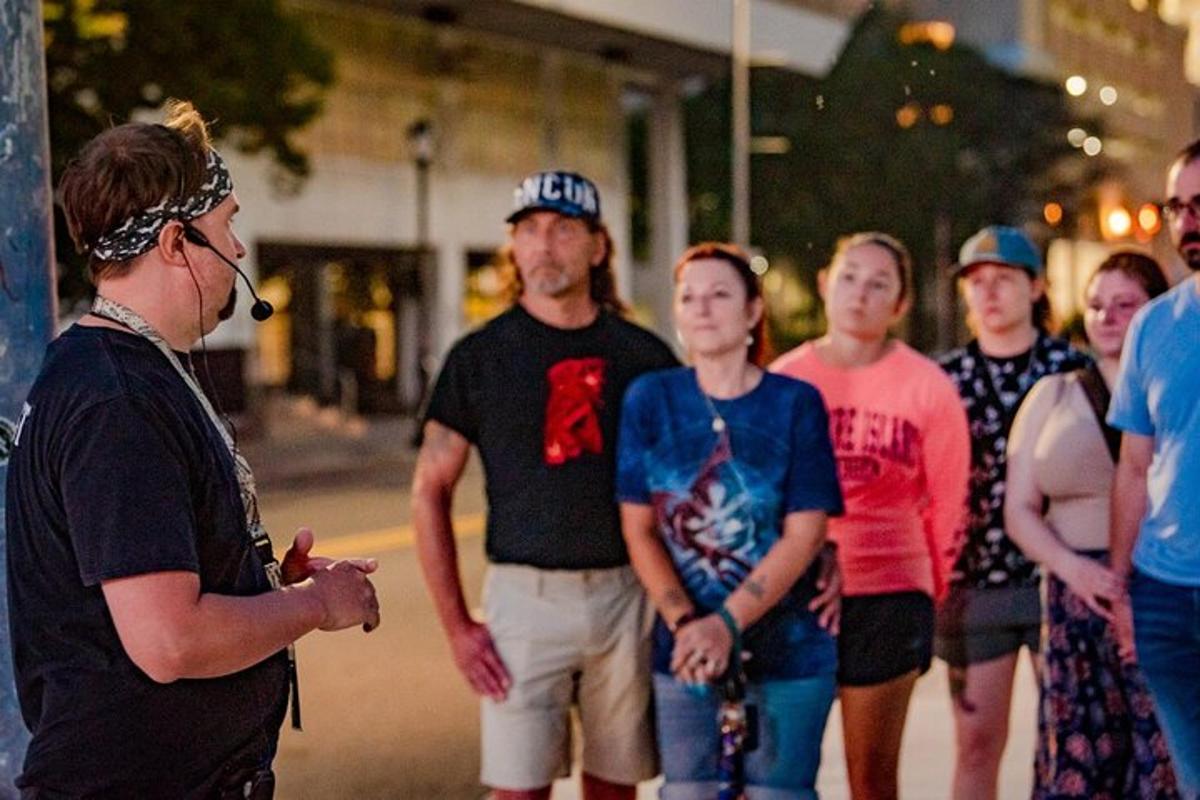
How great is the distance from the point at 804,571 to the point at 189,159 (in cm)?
223

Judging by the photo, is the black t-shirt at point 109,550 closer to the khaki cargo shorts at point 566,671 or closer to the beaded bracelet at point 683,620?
the beaded bracelet at point 683,620

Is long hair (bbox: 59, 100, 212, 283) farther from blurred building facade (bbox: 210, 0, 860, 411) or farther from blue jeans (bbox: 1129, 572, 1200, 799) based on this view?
blurred building facade (bbox: 210, 0, 860, 411)

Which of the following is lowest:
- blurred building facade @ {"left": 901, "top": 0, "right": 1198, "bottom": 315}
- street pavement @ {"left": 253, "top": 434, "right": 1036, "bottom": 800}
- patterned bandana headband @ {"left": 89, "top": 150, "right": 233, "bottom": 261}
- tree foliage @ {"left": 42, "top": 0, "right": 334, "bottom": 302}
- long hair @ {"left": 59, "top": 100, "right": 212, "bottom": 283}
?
street pavement @ {"left": 253, "top": 434, "right": 1036, "bottom": 800}

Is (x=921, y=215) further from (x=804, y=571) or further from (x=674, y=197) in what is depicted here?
(x=804, y=571)

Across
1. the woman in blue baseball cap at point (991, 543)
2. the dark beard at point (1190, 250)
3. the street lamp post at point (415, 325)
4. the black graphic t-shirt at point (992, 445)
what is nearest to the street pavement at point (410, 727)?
the woman in blue baseball cap at point (991, 543)

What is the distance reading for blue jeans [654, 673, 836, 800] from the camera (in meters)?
4.33

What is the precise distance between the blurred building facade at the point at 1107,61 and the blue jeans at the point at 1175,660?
2311 inches

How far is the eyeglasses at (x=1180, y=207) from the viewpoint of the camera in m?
3.82

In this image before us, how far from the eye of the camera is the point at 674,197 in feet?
151

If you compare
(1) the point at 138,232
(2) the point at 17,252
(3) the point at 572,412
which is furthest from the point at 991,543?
(1) the point at 138,232

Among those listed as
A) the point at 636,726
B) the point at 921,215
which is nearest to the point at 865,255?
the point at 636,726

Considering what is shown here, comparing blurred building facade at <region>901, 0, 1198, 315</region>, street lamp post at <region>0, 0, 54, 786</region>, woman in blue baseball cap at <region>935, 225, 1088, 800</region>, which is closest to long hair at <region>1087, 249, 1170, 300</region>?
woman in blue baseball cap at <region>935, 225, 1088, 800</region>

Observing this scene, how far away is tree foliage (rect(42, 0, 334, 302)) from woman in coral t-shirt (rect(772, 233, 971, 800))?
39.7ft

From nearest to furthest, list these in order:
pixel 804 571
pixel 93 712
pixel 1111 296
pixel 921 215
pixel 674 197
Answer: pixel 93 712 → pixel 804 571 → pixel 1111 296 → pixel 674 197 → pixel 921 215
